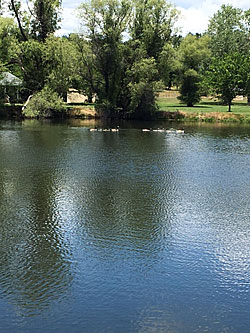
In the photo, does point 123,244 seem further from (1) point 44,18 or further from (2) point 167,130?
(1) point 44,18

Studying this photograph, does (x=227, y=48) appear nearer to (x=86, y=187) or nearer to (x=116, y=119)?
(x=116, y=119)

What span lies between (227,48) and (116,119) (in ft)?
115

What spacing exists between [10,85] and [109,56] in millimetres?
18609

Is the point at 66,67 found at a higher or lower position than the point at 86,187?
higher

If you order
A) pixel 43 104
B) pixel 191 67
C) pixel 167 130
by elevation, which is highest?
pixel 191 67

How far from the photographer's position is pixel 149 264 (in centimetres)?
1411

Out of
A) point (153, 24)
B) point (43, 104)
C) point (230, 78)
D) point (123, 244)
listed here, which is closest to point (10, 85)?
point (43, 104)

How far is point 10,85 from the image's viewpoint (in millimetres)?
68875

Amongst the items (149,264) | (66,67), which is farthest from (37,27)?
(149,264)

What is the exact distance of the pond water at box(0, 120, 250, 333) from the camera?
1116 centimetres

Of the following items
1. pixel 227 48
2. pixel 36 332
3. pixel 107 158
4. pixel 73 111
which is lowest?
pixel 36 332

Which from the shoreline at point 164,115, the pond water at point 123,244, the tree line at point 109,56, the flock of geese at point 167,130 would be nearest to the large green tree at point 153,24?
the tree line at point 109,56

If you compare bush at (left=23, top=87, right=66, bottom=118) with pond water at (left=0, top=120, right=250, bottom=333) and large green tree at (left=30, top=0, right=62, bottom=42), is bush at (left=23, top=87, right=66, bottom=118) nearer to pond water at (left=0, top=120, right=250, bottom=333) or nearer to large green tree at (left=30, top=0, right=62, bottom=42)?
large green tree at (left=30, top=0, right=62, bottom=42)

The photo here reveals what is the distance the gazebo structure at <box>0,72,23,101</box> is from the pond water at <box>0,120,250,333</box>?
38.8 m
